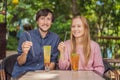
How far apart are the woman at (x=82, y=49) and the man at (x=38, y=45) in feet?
0.45

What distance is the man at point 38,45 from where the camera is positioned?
3488 millimetres

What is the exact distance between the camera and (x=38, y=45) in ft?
11.6

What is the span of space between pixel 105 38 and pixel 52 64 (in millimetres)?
3687

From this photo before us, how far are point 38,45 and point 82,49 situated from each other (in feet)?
Result: 1.32

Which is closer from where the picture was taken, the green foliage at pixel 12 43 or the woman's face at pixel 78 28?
the woman's face at pixel 78 28

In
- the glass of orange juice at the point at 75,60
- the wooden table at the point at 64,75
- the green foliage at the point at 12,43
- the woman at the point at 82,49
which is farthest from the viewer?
the green foliage at the point at 12,43

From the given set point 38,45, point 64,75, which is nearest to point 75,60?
point 64,75

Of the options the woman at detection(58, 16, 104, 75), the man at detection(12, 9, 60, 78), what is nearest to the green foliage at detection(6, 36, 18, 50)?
the man at detection(12, 9, 60, 78)

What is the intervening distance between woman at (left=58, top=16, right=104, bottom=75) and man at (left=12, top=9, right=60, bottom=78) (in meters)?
0.14

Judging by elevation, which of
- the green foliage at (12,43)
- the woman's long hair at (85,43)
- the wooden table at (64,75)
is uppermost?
the woman's long hair at (85,43)

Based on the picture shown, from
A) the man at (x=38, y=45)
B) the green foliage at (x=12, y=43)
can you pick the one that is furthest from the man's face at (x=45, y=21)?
the green foliage at (x=12, y=43)

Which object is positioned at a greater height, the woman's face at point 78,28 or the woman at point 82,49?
the woman's face at point 78,28

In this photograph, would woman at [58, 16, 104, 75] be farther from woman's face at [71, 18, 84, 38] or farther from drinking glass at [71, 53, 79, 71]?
drinking glass at [71, 53, 79, 71]

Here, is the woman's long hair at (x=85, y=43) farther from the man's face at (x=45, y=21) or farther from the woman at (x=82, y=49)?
the man's face at (x=45, y=21)
